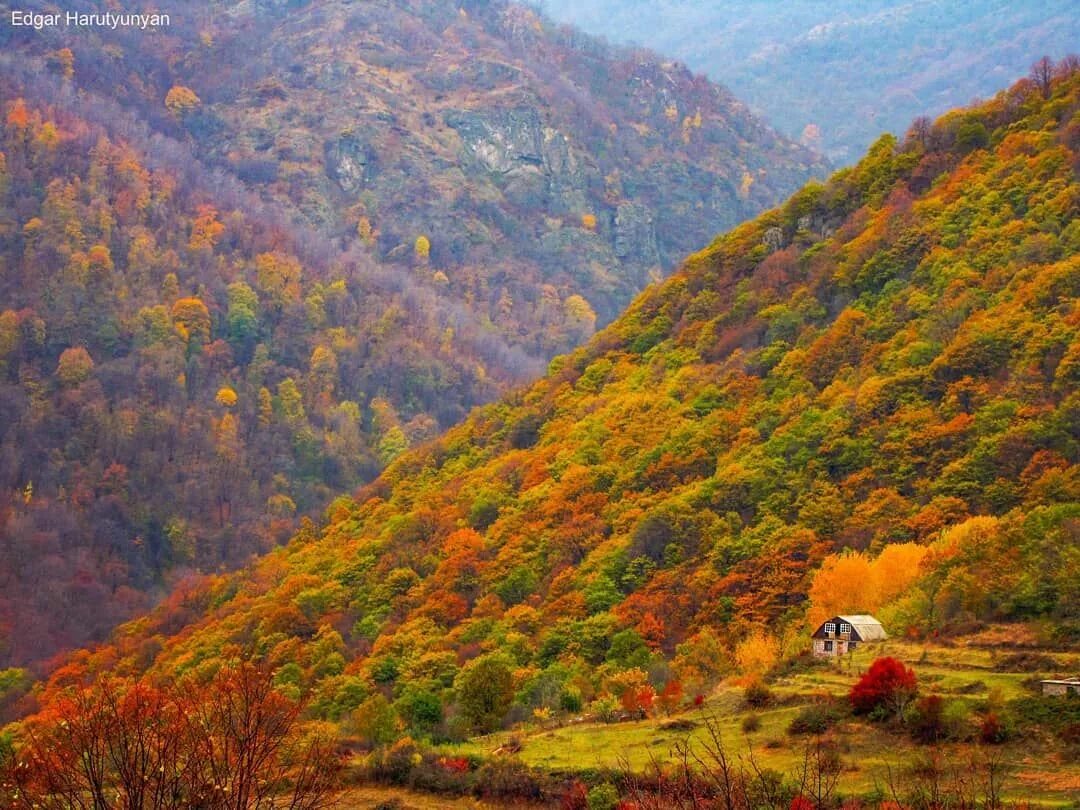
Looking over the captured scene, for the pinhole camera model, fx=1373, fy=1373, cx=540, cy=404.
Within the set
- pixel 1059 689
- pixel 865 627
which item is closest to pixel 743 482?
pixel 865 627

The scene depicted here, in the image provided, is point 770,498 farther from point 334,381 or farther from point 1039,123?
point 334,381

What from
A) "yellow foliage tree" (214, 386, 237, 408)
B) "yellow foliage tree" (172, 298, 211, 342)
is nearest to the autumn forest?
"yellow foliage tree" (214, 386, 237, 408)

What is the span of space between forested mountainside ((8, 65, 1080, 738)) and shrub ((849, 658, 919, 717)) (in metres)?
7.44

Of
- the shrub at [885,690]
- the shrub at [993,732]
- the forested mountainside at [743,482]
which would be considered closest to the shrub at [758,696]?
the shrub at [885,690]

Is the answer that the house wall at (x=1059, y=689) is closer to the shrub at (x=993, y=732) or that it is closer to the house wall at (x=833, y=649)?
the shrub at (x=993, y=732)

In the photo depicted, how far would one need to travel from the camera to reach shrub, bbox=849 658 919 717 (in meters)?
40.4

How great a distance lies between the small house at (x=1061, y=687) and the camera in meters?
38.4

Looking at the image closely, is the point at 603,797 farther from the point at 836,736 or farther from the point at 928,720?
the point at 928,720

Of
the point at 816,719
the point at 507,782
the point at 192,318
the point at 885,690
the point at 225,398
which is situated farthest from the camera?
the point at 192,318

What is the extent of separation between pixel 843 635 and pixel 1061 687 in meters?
12.2

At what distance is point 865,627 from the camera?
50781 millimetres

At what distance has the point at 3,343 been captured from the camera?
164 m

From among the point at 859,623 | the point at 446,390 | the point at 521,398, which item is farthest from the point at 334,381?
the point at 859,623

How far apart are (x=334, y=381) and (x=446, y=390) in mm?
16420
